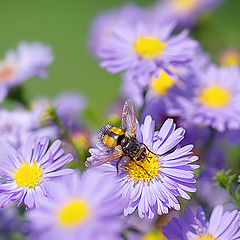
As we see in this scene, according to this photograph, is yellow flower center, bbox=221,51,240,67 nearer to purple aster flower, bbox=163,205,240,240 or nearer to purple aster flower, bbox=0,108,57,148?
purple aster flower, bbox=0,108,57,148

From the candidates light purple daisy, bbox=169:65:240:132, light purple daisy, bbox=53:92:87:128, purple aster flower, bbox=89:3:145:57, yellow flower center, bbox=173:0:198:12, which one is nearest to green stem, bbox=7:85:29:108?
light purple daisy, bbox=53:92:87:128

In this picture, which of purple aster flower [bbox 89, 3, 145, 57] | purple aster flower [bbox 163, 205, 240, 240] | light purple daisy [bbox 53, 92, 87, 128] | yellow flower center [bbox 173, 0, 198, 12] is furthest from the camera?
yellow flower center [bbox 173, 0, 198, 12]

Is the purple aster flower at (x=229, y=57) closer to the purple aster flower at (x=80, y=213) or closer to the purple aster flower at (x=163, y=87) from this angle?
the purple aster flower at (x=163, y=87)

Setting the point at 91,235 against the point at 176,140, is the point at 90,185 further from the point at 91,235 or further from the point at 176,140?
the point at 176,140

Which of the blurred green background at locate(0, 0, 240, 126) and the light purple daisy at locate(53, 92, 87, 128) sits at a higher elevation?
the blurred green background at locate(0, 0, 240, 126)

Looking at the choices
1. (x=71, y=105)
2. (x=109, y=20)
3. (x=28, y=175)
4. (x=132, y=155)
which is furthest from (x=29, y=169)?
(x=109, y=20)

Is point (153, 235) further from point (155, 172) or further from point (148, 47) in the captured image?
point (148, 47)

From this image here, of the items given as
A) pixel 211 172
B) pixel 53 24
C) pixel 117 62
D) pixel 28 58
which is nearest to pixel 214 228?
pixel 211 172
